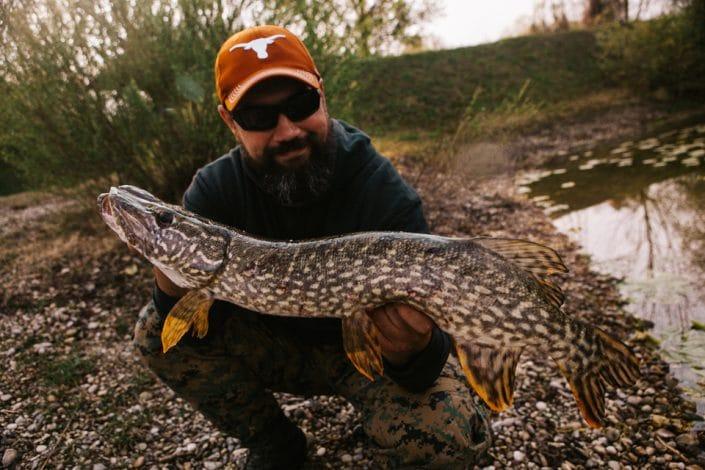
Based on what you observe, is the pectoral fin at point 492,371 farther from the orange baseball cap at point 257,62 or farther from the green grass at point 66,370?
the green grass at point 66,370

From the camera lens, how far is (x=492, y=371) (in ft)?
4.75

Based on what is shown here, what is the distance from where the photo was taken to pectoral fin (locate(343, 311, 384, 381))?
1.50 metres

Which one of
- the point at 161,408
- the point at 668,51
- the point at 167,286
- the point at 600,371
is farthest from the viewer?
the point at 668,51

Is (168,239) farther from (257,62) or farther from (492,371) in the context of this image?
(492,371)

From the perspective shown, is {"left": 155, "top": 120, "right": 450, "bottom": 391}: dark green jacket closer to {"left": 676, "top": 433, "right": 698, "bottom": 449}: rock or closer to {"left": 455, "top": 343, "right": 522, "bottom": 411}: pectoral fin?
{"left": 455, "top": 343, "right": 522, "bottom": 411}: pectoral fin

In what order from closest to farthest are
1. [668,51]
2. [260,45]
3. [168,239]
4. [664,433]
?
[168,239] → [664,433] → [260,45] → [668,51]

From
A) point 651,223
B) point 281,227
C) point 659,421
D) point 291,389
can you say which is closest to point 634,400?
point 659,421

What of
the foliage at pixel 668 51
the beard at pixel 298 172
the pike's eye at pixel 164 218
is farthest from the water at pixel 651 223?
the foliage at pixel 668 51

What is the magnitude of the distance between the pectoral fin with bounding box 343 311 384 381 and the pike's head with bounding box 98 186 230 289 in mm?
588

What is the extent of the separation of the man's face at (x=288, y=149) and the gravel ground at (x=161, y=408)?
128 centimetres

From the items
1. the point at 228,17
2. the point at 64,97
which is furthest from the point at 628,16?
the point at 64,97

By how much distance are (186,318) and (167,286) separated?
24 centimetres

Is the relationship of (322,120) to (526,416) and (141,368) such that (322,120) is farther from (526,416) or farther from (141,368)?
(141,368)

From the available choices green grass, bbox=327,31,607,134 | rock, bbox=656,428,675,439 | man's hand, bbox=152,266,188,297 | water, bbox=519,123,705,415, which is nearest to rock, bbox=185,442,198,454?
man's hand, bbox=152,266,188,297
